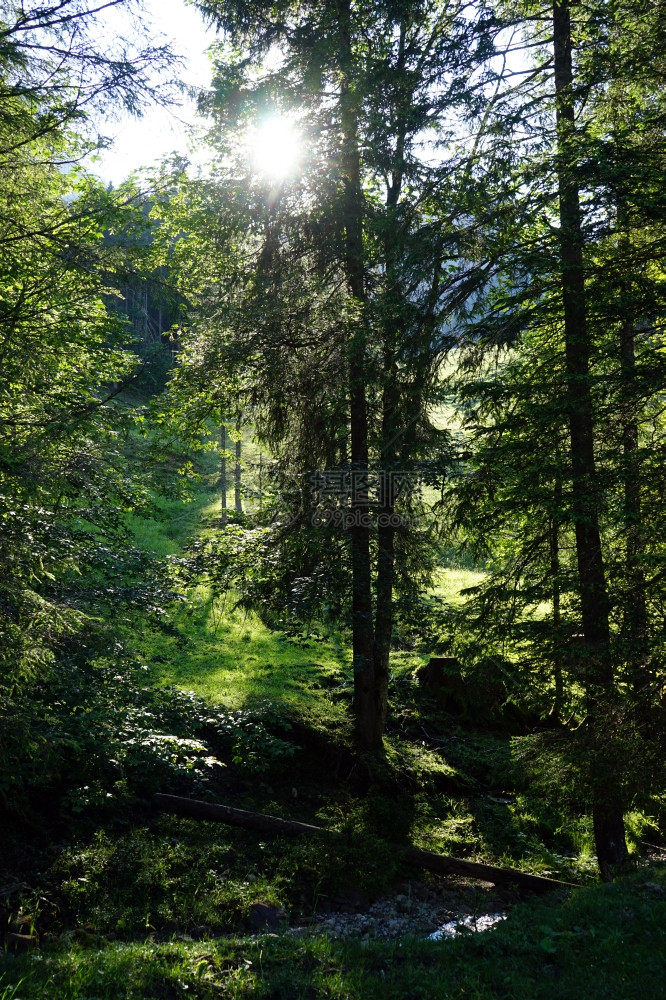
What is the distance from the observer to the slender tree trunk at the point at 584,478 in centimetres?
792

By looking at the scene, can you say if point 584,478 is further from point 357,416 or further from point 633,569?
point 357,416

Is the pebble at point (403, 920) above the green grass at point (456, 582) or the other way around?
the other way around

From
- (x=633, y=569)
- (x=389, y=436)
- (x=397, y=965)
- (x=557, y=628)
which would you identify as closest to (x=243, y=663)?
(x=389, y=436)

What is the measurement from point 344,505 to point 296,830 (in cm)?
522

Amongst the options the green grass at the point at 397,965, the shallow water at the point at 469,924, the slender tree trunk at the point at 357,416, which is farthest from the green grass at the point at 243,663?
the green grass at the point at 397,965

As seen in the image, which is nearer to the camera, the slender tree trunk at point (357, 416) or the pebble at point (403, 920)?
the pebble at point (403, 920)

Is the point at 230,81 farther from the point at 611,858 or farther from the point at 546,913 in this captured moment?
the point at 611,858

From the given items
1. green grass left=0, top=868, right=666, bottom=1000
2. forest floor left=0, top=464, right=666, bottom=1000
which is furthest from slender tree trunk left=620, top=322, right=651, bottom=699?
green grass left=0, top=868, right=666, bottom=1000

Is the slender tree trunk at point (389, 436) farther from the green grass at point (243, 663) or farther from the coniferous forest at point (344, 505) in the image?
the green grass at point (243, 663)

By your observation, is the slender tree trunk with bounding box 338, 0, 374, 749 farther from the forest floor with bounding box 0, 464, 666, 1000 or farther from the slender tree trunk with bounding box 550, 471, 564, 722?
the slender tree trunk with bounding box 550, 471, 564, 722

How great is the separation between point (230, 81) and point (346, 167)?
273 centimetres

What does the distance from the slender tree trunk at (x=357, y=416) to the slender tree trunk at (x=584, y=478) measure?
3061mm

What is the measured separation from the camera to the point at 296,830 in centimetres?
980

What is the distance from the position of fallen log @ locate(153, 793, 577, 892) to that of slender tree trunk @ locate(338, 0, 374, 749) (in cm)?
266
